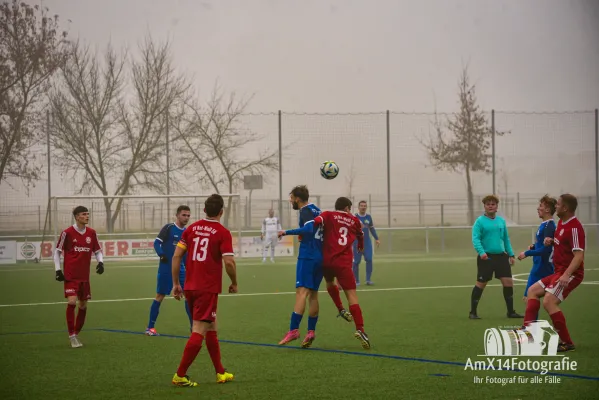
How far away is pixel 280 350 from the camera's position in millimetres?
9984

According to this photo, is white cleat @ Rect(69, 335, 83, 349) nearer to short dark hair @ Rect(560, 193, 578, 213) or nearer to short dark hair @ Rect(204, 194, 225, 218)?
short dark hair @ Rect(204, 194, 225, 218)

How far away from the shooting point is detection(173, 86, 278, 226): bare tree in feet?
114

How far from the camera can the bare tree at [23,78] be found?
31625 millimetres

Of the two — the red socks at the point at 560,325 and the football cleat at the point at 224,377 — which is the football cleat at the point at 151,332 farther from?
the red socks at the point at 560,325

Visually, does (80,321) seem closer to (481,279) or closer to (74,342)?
(74,342)

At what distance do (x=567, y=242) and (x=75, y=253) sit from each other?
668cm

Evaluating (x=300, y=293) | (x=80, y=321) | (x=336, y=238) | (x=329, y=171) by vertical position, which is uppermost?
(x=329, y=171)

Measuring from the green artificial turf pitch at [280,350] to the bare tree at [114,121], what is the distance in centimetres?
1670

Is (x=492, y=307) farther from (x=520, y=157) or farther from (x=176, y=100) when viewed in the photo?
(x=176, y=100)

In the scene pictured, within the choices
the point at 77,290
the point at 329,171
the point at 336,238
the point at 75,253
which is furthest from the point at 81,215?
the point at 329,171

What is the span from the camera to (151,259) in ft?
101

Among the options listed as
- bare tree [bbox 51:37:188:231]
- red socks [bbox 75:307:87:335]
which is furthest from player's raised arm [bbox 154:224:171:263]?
bare tree [bbox 51:37:188:231]

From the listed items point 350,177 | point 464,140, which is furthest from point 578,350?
point 464,140

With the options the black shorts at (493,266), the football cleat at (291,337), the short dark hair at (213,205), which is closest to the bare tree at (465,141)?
the black shorts at (493,266)
